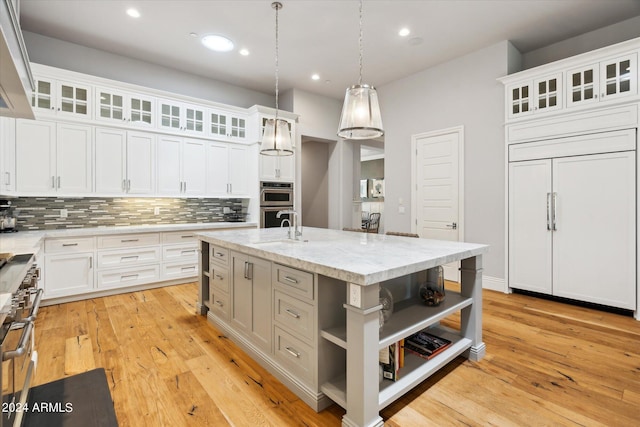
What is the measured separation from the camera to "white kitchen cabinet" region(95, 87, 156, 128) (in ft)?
12.9

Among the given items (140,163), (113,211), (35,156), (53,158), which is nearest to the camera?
(35,156)

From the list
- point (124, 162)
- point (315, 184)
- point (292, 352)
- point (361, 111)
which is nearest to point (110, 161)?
point (124, 162)

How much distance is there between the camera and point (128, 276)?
397cm

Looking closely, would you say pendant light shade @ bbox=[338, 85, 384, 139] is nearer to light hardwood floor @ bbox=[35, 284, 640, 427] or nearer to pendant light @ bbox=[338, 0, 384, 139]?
pendant light @ bbox=[338, 0, 384, 139]

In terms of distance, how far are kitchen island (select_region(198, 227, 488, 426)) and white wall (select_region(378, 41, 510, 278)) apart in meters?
2.22

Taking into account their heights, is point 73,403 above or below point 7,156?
below

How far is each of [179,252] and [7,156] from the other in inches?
81.1

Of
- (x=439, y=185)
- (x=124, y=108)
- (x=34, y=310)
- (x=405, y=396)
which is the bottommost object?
(x=405, y=396)

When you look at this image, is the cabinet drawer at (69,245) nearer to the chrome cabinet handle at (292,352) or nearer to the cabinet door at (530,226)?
the chrome cabinet handle at (292,352)

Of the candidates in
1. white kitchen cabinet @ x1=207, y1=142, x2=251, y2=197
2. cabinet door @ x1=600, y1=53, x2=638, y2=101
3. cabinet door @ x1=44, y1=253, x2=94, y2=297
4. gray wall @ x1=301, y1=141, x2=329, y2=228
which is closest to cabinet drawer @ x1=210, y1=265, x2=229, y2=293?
cabinet door @ x1=44, y1=253, x2=94, y2=297

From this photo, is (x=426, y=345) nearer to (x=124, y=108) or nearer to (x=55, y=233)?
(x=55, y=233)

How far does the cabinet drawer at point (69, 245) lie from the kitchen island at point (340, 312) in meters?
2.10

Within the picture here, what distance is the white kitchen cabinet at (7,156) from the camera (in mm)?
3236

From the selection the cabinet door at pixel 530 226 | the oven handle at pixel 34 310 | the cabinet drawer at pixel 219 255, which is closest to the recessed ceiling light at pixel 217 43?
the cabinet drawer at pixel 219 255
